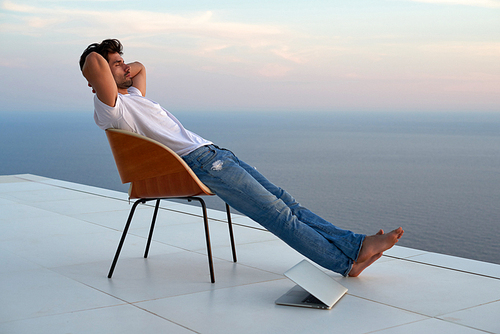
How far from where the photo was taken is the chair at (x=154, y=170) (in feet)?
6.39

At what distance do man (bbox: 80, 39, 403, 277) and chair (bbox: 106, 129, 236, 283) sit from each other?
8 cm

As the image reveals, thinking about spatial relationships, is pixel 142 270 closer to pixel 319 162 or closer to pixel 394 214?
pixel 394 214

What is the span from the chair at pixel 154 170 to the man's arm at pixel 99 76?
16cm

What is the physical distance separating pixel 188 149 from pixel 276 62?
18.4 metres

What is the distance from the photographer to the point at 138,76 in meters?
2.40

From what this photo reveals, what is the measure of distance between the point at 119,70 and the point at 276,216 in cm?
90

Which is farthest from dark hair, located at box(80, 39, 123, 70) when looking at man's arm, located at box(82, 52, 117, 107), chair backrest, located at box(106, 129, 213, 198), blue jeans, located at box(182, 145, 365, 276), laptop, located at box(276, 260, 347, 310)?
laptop, located at box(276, 260, 347, 310)

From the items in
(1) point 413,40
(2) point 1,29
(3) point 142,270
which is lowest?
(3) point 142,270

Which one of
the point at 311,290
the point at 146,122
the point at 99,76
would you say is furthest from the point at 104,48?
the point at 311,290

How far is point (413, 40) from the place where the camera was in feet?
61.7

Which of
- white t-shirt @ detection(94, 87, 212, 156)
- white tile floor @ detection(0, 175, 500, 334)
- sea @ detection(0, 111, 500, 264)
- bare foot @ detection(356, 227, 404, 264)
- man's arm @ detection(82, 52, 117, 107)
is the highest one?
man's arm @ detection(82, 52, 117, 107)

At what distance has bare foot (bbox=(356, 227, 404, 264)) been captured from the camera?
191 centimetres

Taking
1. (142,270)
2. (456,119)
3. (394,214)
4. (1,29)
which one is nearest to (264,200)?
(142,270)

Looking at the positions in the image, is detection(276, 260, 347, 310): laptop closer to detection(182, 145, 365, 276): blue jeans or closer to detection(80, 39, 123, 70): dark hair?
detection(182, 145, 365, 276): blue jeans
